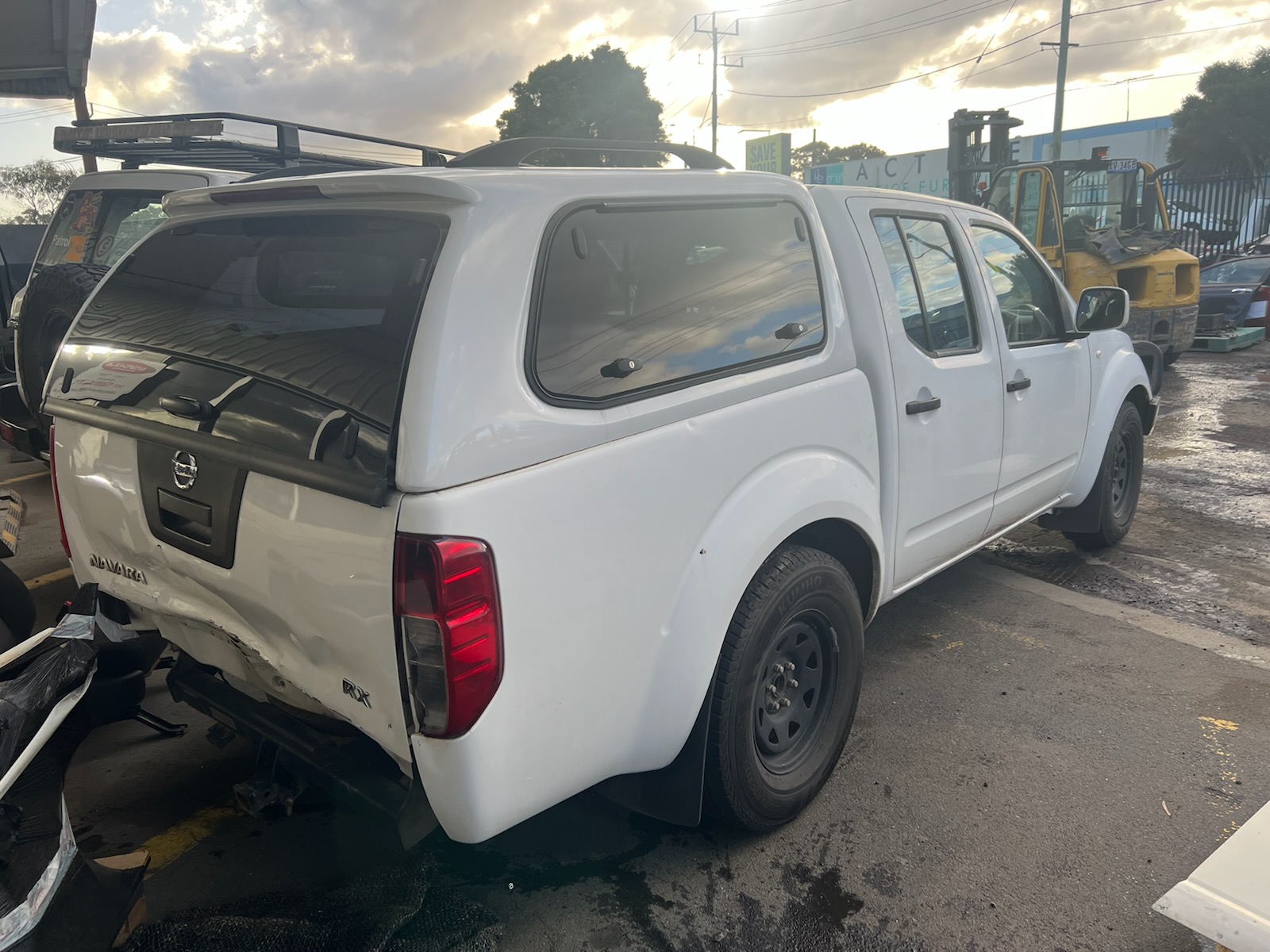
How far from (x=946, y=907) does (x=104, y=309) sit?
2.95 meters

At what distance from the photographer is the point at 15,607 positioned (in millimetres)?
3473

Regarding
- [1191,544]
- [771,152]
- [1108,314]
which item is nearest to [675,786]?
[1108,314]

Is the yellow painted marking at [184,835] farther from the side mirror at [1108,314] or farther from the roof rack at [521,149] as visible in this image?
the side mirror at [1108,314]

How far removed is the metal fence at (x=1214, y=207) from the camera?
2108cm

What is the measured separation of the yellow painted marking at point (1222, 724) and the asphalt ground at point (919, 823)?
10mm

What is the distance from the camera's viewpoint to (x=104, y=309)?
2.77 metres

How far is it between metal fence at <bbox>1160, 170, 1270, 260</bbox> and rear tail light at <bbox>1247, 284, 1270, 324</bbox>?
6637 millimetres

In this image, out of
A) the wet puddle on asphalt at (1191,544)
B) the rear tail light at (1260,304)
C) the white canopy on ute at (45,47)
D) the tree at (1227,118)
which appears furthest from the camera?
the tree at (1227,118)

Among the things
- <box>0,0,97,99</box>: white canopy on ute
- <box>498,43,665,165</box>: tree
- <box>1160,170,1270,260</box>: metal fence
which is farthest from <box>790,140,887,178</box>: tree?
<box>0,0,97,99</box>: white canopy on ute

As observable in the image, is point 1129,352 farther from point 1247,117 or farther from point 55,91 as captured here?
point 1247,117

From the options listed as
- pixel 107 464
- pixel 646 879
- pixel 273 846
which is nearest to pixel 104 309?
pixel 107 464

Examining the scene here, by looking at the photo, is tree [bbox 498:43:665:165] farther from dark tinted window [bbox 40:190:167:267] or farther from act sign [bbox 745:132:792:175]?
dark tinted window [bbox 40:190:167:267]

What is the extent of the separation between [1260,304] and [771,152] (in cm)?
4259

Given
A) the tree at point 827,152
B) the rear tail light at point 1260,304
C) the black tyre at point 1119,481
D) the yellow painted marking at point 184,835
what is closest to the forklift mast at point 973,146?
the rear tail light at point 1260,304
